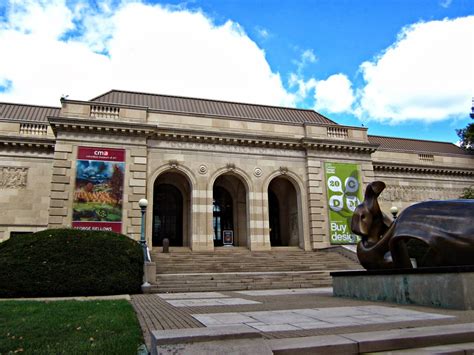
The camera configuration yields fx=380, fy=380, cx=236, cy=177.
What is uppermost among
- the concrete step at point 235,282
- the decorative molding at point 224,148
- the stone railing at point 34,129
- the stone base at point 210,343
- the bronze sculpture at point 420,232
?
the stone railing at point 34,129

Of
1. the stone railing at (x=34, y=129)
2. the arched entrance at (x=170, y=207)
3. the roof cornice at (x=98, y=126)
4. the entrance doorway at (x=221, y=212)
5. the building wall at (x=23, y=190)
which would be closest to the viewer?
the roof cornice at (x=98, y=126)

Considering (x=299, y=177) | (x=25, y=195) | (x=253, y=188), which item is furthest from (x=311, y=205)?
(x=25, y=195)

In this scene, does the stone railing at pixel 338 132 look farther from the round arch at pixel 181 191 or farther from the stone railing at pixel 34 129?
the stone railing at pixel 34 129

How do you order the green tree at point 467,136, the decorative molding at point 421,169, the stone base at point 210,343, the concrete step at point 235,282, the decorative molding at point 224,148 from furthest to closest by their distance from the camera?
the green tree at point 467,136, the decorative molding at point 421,169, the decorative molding at point 224,148, the concrete step at point 235,282, the stone base at point 210,343

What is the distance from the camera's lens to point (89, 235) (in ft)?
50.8

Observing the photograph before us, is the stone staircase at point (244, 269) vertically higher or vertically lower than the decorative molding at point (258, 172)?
lower

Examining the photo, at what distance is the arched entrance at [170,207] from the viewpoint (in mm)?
28984

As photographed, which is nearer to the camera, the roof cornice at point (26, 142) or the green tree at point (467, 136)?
the roof cornice at point (26, 142)

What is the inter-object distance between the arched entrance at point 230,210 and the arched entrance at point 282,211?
3383mm

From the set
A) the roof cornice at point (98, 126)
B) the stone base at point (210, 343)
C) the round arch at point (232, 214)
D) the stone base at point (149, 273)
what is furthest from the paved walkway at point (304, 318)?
the round arch at point (232, 214)

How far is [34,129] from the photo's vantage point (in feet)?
88.8

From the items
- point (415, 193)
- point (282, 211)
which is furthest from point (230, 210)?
point (415, 193)

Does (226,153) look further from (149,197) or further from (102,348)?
(102,348)

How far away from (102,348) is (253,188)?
74.2 ft
